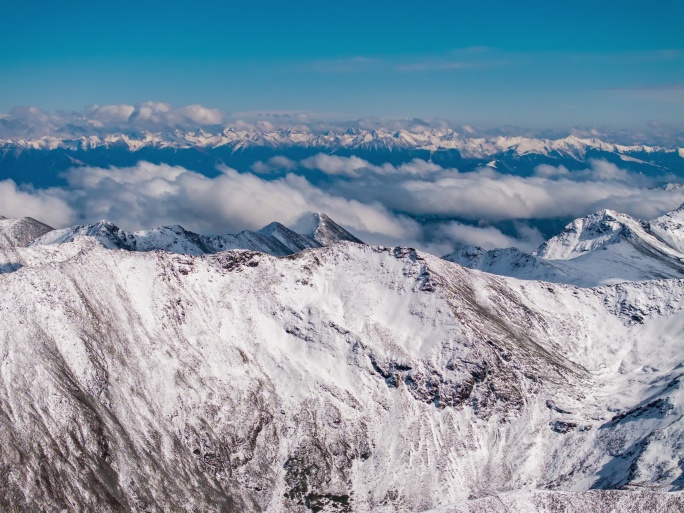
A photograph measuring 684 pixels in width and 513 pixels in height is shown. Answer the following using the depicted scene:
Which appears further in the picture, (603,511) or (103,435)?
(103,435)

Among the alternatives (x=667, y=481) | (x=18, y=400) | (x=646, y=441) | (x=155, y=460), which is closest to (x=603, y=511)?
(x=667, y=481)

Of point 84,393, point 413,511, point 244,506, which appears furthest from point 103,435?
point 413,511

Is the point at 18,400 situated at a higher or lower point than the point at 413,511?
higher

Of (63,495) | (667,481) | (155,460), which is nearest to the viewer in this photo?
(63,495)

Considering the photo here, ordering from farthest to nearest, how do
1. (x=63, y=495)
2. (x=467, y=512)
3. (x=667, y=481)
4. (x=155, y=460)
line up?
(x=155, y=460) < (x=667, y=481) < (x=63, y=495) < (x=467, y=512)

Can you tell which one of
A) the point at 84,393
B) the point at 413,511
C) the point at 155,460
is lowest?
the point at 413,511

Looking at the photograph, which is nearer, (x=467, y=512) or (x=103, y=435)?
(x=467, y=512)

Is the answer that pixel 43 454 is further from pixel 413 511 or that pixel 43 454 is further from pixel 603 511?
pixel 603 511

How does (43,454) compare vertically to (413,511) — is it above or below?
above

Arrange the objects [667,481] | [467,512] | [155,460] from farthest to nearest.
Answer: [155,460], [667,481], [467,512]

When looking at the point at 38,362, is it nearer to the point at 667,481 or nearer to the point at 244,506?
the point at 244,506
